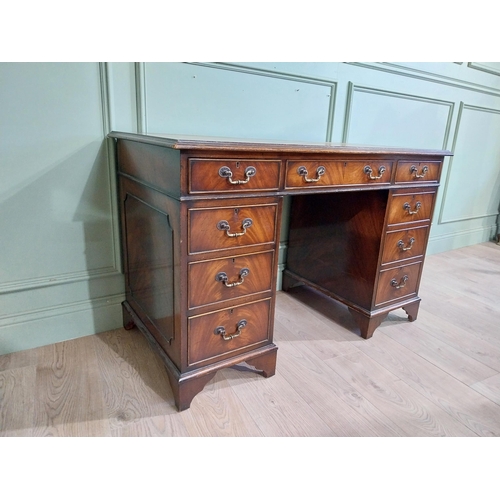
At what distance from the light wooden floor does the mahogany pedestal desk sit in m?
0.10

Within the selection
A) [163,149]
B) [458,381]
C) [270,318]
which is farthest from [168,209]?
Result: [458,381]

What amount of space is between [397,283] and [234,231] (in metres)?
0.93

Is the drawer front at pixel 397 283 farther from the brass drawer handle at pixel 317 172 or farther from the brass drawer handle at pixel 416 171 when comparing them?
the brass drawer handle at pixel 317 172

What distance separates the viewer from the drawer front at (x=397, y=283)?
1.62m

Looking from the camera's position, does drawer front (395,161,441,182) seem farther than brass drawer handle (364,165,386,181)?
Yes

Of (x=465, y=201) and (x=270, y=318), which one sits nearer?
(x=270, y=318)

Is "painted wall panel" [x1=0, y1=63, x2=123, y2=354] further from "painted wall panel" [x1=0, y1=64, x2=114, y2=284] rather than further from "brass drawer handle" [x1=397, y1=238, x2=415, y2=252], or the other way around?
"brass drawer handle" [x1=397, y1=238, x2=415, y2=252]

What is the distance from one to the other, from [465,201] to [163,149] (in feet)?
8.96

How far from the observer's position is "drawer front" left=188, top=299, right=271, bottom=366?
1149 millimetres

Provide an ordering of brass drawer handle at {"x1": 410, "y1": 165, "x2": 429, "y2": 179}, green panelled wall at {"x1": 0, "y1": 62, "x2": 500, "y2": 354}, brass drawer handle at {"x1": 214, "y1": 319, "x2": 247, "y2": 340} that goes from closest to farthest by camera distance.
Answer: brass drawer handle at {"x1": 214, "y1": 319, "x2": 247, "y2": 340}
green panelled wall at {"x1": 0, "y1": 62, "x2": 500, "y2": 354}
brass drawer handle at {"x1": 410, "y1": 165, "x2": 429, "y2": 179}

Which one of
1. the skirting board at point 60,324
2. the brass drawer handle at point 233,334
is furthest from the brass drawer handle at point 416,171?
the skirting board at point 60,324

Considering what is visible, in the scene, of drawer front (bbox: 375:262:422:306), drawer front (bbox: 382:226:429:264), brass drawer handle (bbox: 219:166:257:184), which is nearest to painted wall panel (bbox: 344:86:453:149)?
drawer front (bbox: 382:226:429:264)

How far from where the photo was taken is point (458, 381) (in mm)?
1387
